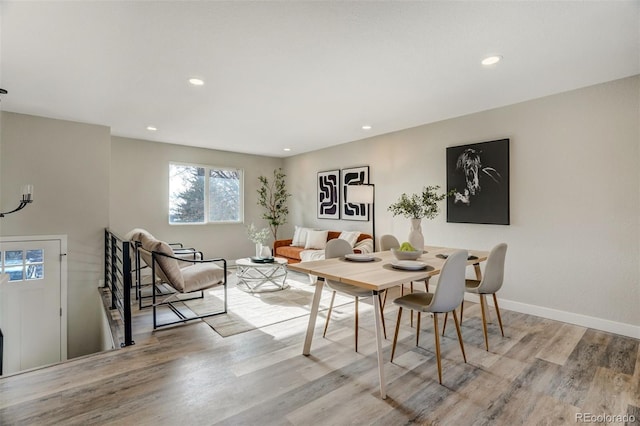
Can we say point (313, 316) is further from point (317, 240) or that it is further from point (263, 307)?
point (317, 240)

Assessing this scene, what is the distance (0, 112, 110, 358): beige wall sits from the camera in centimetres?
390

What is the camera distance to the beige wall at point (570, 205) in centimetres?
→ 297

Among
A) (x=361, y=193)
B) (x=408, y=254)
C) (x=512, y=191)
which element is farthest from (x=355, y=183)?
(x=408, y=254)

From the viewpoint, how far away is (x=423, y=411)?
186 centimetres

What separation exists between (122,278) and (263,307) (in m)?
1.62

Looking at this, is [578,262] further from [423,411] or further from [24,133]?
[24,133]

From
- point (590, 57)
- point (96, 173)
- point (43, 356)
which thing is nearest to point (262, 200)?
point (96, 173)

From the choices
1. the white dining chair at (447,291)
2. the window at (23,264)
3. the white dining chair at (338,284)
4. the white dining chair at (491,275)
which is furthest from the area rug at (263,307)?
the window at (23,264)

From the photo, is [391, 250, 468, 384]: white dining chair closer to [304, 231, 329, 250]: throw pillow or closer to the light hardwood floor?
the light hardwood floor

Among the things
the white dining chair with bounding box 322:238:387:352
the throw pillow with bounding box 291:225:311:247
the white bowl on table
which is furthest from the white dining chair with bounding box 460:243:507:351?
the throw pillow with bounding box 291:225:311:247

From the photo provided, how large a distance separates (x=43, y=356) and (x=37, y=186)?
7.40 ft

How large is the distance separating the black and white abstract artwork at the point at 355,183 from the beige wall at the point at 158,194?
236cm

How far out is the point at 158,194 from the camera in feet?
18.7

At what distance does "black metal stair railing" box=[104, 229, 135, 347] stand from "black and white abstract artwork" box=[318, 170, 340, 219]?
3.64 meters
